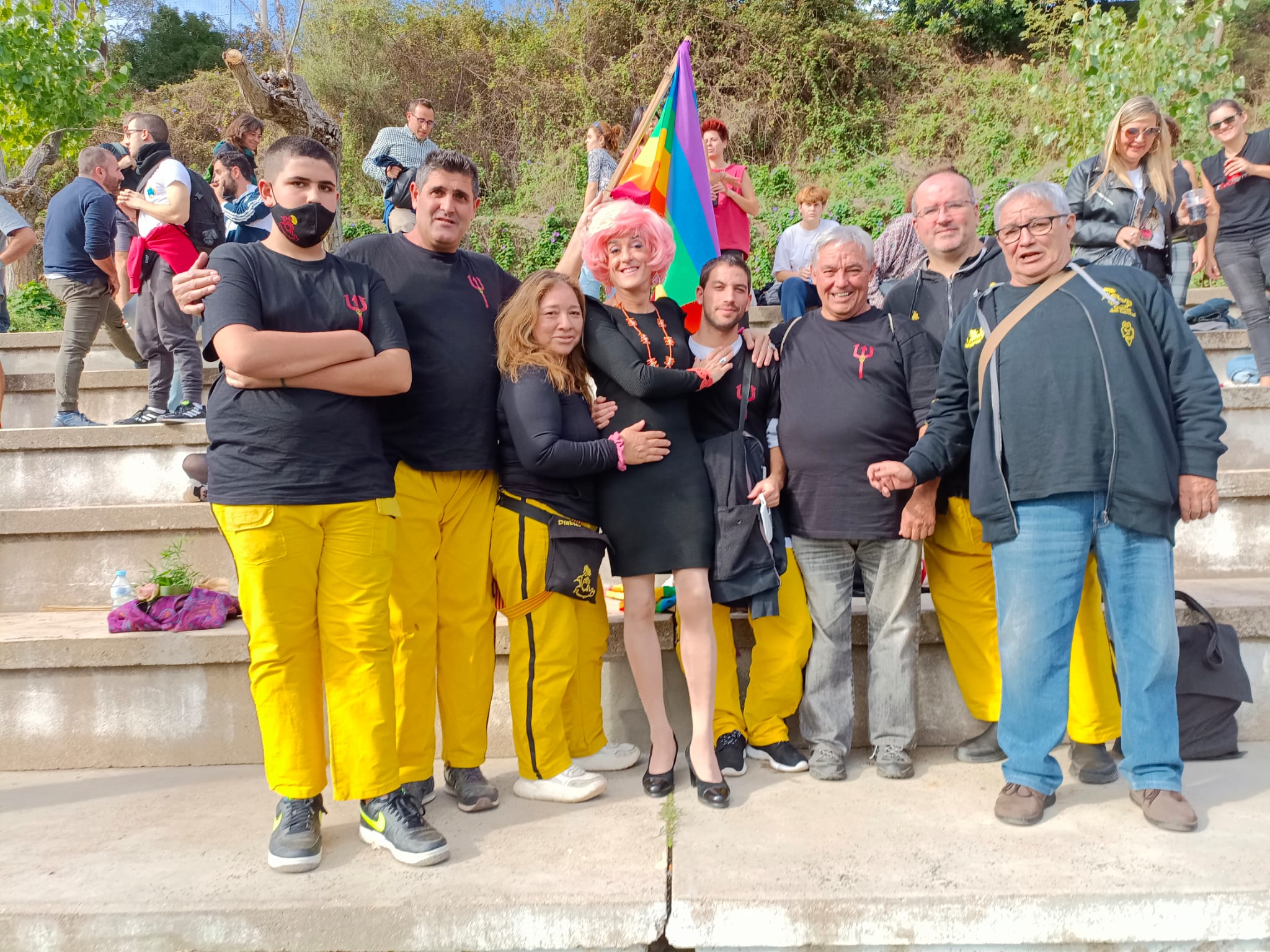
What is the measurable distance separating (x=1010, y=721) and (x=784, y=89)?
16707 mm

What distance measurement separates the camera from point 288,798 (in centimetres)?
284

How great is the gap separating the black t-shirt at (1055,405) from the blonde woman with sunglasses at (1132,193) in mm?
2044

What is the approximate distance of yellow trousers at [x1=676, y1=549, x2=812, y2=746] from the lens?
135 inches

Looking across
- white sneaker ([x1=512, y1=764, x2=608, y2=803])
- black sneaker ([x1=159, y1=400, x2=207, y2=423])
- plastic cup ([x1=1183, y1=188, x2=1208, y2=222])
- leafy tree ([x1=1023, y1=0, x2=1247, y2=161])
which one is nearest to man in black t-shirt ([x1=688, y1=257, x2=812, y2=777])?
white sneaker ([x1=512, y1=764, x2=608, y2=803])

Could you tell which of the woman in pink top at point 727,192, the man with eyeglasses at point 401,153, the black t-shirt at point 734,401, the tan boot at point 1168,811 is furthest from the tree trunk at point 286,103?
the tan boot at point 1168,811

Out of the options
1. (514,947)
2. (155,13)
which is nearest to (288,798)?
(514,947)

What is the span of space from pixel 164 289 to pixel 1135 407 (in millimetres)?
5221

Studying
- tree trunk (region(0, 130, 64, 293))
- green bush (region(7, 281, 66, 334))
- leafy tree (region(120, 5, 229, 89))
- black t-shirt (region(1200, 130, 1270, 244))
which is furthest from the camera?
leafy tree (region(120, 5, 229, 89))

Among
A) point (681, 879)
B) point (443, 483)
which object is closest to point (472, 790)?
point (681, 879)

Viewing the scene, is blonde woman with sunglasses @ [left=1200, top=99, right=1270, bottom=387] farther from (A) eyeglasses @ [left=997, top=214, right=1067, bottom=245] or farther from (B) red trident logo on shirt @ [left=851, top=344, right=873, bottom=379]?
(B) red trident logo on shirt @ [left=851, top=344, right=873, bottom=379]

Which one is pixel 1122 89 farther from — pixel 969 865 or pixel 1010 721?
pixel 969 865

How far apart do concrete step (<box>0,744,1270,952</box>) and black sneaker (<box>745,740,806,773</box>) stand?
18 centimetres

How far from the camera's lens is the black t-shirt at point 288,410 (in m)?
2.74

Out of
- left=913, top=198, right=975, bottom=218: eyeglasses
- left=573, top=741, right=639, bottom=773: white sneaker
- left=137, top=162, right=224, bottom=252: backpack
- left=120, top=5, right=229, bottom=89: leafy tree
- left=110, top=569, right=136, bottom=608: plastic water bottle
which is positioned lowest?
left=573, top=741, right=639, bottom=773: white sneaker
